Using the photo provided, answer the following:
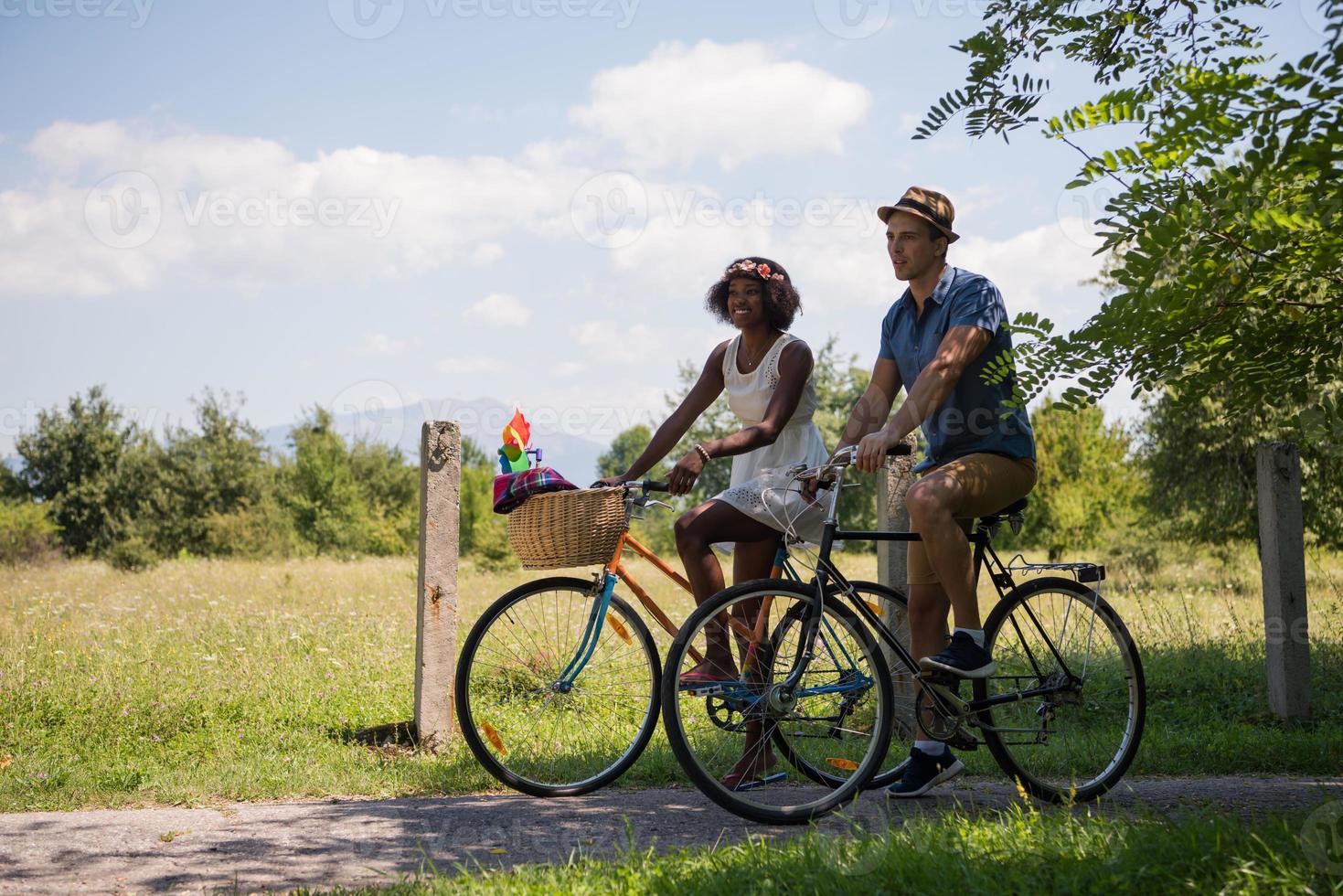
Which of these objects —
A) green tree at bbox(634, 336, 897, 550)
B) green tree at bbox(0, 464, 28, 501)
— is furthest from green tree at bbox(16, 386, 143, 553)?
green tree at bbox(634, 336, 897, 550)

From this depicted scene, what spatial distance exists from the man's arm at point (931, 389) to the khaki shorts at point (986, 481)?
25cm

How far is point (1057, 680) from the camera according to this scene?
4723 mm

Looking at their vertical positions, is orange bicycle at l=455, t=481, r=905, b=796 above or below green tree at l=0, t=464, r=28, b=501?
below

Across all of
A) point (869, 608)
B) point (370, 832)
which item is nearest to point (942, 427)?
point (869, 608)

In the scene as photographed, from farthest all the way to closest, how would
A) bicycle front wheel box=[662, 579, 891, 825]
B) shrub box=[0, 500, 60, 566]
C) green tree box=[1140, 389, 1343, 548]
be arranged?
shrub box=[0, 500, 60, 566]
green tree box=[1140, 389, 1343, 548]
bicycle front wheel box=[662, 579, 891, 825]

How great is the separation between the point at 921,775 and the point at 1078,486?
33.1 m

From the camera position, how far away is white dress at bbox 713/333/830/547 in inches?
186

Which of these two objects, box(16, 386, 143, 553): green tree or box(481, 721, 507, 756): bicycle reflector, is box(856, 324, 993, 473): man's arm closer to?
box(481, 721, 507, 756): bicycle reflector

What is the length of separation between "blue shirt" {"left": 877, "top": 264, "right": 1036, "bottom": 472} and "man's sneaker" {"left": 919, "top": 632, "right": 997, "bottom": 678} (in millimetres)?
762

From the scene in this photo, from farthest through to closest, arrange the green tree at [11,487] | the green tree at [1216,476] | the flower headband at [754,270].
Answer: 1. the green tree at [11,487]
2. the green tree at [1216,476]
3. the flower headband at [754,270]

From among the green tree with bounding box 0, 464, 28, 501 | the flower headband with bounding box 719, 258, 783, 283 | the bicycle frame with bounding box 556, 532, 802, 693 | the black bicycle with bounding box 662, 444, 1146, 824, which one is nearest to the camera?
the black bicycle with bounding box 662, 444, 1146, 824

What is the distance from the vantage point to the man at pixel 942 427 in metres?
4.36

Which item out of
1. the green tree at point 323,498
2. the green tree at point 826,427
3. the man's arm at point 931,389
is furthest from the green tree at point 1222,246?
the green tree at point 323,498

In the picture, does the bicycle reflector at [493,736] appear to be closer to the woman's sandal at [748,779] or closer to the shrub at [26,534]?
the woman's sandal at [748,779]
